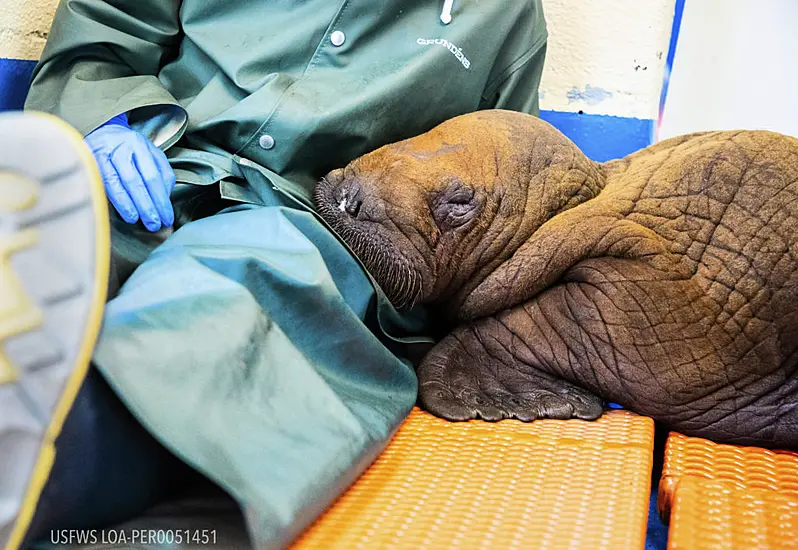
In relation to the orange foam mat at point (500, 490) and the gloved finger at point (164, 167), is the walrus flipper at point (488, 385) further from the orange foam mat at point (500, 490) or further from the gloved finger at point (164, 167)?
the gloved finger at point (164, 167)

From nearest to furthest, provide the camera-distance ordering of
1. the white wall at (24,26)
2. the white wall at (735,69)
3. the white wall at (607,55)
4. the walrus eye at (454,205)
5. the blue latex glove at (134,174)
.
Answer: the blue latex glove at (134,174), the walrus eye at (454,205), the white wall at (24,26), the white wall at (607,55), the white wall at (735,69)

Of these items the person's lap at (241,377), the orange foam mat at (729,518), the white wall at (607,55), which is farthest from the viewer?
the white wall at (607,55)

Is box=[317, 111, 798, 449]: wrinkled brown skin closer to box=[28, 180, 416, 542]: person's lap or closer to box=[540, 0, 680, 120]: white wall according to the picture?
box=[28, 180, 416, 542]: person's lap

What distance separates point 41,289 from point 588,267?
1.13 metres

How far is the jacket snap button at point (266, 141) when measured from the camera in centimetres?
179

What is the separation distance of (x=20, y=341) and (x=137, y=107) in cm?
94

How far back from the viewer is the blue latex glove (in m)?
1.57

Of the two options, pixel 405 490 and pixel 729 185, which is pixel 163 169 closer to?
pixel 405 490

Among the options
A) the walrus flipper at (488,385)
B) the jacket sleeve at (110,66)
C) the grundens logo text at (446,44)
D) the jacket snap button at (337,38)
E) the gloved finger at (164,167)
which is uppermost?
the grundens logo text at (446,44)

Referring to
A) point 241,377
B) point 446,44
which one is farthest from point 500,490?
point 446,44

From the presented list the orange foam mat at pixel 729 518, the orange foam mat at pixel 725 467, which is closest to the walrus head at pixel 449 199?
the orange foam mat at pixel 725 467

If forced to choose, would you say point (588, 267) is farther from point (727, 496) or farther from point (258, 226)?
point (258, 226)

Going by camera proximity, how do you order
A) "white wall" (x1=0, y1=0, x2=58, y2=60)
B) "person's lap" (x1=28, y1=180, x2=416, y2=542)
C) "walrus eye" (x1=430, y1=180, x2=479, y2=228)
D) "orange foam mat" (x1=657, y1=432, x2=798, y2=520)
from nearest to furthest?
"person's lap" (x1=28, y1=180, x2=416, y2=542)
"orange foam mat" (x1=657, y1=432, x2=798, y2=520)
"walrus eye" (x1=430, y1=180, x2=479, y2=228)
"white wall" (x1=0, y1=0, x2=58, y2=60)

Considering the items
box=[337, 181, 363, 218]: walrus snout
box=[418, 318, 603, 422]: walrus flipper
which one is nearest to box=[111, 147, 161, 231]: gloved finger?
box=[337, 181, 363, 218]: walrus snout
